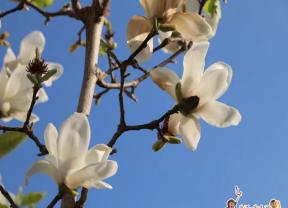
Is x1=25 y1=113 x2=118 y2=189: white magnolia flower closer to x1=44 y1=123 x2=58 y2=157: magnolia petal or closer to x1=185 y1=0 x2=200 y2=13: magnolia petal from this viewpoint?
x1=44 y1=123 x2=58 y2=157: magnolia petal

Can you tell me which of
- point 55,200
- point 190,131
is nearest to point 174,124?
point 190,131

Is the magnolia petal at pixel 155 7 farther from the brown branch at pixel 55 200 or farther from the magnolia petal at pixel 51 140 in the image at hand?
the brown branch at pixel 55 200

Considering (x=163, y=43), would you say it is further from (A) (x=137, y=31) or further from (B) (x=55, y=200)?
(B) (x=55, y=200)

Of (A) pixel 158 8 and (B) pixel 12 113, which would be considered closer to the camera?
(A) pixel 158 8

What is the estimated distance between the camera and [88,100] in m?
1.38

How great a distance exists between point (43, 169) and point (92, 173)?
4.9 inches

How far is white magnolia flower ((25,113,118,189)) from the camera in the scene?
1.08 metres

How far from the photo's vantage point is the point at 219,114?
1.20 metres

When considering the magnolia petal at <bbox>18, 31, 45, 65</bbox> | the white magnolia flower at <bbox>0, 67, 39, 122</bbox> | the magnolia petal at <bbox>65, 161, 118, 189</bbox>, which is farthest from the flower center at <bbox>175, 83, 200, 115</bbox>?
the magnolia petal at <bbox>18, 31, 45, 65</bbox>

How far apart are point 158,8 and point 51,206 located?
62 centimetres

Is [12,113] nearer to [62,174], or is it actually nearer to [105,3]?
[62,174]

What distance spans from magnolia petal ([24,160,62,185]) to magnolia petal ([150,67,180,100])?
0.36 metres

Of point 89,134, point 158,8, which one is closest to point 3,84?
point 89,134

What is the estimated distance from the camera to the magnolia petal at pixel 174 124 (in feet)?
4.14
